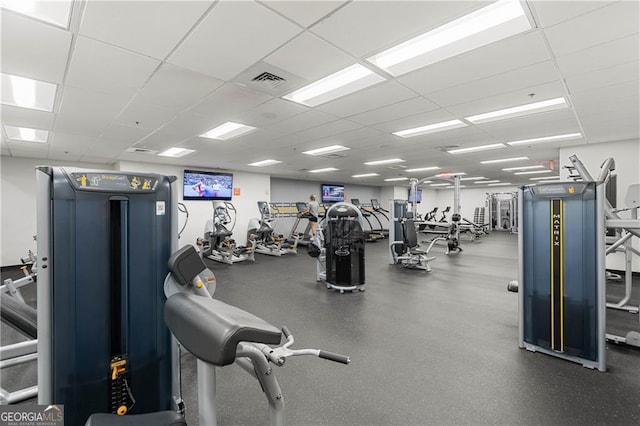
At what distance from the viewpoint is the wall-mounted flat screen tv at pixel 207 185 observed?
26.7 feet

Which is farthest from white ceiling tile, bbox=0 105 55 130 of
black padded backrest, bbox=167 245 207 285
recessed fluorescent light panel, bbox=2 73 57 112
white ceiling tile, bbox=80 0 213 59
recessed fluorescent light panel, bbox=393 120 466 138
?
recessed fluorescent light panel, bbox=393 120 466 138

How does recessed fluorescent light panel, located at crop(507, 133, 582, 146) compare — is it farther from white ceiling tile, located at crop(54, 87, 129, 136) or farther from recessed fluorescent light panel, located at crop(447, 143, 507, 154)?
white ceiling tile, located at crop(54, 87, 129, 136)

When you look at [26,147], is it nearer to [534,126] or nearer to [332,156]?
[332,156]

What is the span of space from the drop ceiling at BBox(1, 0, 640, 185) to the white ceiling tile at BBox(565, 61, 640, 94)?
0.06 feet

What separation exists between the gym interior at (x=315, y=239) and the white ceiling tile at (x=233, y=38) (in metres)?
0.02

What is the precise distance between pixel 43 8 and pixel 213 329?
7.84ft

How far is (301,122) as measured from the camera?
420 cm

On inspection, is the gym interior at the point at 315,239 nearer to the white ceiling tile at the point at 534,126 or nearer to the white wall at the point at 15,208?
the white ceiling tile at the point at 534,126

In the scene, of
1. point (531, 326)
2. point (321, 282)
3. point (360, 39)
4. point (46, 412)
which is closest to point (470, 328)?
point (531, 326)

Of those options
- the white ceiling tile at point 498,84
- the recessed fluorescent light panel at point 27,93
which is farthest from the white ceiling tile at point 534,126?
the recessed fluorescent light panel at point 27,93

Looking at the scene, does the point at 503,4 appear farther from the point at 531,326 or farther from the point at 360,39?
the point at 531,326

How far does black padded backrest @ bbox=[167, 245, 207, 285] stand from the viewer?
4.38ft

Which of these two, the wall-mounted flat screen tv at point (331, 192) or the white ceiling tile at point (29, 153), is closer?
the white ceiling tile at point (29, 153)
